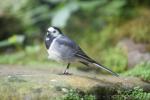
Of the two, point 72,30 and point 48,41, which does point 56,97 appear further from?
point 72,30

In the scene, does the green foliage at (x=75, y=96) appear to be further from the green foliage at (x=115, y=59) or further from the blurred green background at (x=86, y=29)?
the green foliage at (x=115, y=59)

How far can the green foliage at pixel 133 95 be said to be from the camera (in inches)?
177

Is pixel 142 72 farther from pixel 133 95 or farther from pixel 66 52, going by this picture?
pixel 66 52

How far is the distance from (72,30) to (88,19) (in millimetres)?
370

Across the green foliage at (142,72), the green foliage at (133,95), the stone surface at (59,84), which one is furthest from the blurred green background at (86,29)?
the stone surface at (59,84)

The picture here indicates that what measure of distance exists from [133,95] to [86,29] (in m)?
3.84

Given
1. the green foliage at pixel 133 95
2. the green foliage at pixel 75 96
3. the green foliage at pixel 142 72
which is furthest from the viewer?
the green foliage at pixel 142 72

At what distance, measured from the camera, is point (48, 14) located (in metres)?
8.34

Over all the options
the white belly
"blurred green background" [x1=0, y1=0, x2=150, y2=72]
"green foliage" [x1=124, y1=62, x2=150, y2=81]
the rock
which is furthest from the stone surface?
"blurred green background" [x1=0, y1=0, x2=150, y2=72]

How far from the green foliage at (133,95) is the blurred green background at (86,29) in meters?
2.03

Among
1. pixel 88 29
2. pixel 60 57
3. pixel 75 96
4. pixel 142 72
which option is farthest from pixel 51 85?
pixel 88 29

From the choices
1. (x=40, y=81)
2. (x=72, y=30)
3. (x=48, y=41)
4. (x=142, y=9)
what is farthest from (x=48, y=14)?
(x=40, y=81)

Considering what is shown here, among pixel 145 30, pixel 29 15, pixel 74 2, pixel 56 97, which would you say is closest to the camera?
pixel 56 97

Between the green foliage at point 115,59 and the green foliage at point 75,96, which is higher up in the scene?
the green foliage at point 115,59
